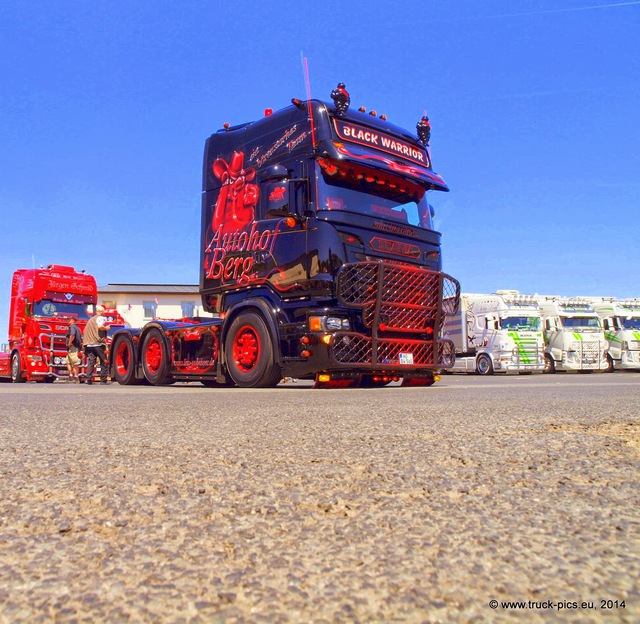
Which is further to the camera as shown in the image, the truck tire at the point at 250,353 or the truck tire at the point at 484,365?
the truck tire at the point at 484,365

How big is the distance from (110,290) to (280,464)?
4897cm

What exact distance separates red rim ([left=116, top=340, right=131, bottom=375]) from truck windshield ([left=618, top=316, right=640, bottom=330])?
18.7 meters

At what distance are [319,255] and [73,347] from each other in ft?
30.8

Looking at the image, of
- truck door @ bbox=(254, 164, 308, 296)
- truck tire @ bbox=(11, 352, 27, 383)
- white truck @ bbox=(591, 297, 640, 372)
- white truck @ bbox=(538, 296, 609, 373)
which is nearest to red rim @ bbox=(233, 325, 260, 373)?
truck door @ bbox=(254, 164, 308, 296)

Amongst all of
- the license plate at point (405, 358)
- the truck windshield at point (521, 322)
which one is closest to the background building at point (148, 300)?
the truck windshield at point (521, 322)

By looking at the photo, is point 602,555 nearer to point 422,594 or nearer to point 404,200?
point 422,594

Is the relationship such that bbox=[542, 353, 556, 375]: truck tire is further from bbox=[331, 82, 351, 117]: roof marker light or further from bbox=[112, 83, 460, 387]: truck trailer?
bbox=[331, 82, 351, 117]: roof marker light

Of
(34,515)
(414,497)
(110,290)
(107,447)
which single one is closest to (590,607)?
(414,497)

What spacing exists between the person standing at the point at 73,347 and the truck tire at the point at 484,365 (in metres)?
12.8

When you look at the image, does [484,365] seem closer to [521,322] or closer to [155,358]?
[521,322]

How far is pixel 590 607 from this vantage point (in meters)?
0.99

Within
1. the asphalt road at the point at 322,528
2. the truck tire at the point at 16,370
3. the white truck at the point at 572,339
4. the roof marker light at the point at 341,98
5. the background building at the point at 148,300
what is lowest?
the asphalt road at the point at 322,528

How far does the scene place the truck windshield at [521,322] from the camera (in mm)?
21094

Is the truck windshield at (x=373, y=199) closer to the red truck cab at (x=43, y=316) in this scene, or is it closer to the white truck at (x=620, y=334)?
the red truck cab at (x=43, y=316)
